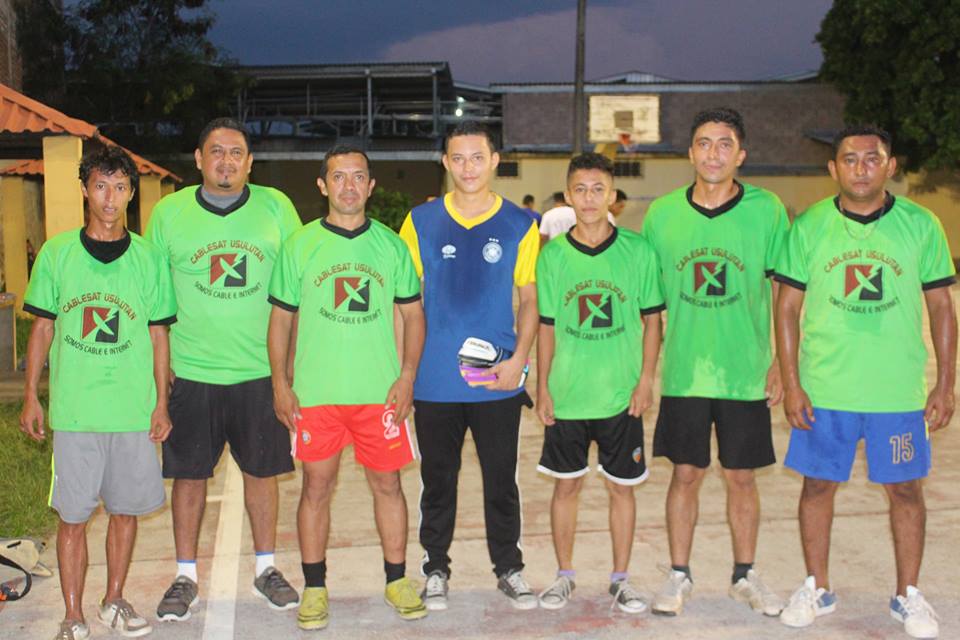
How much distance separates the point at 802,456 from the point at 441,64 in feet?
92.2

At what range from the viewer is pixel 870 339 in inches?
175

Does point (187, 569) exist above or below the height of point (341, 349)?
below

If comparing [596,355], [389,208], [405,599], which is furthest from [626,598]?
[389,208]

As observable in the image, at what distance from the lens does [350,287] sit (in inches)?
180

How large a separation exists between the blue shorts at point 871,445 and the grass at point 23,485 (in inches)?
171

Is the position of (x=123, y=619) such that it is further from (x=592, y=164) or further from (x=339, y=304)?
(x=592, y=164)

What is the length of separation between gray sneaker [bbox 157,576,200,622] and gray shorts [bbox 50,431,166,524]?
0.45m

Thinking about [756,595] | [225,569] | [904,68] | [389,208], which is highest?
[904,68]

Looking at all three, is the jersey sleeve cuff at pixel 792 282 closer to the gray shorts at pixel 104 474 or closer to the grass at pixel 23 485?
the gray shorts at pixel 104 474

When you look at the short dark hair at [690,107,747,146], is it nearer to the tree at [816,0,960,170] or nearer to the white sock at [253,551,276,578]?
the white sock at [253,551,276,578]

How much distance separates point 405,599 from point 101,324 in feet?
5.90

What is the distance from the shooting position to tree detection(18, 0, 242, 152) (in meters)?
27.9

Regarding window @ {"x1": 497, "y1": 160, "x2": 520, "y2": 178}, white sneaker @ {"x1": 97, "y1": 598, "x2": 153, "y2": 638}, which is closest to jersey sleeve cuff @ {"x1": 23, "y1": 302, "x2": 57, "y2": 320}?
white sneaker @ {"x1": 97, "y1": 598, "x2": 153, "y2": 638}

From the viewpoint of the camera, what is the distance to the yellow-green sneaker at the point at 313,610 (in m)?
4.55
